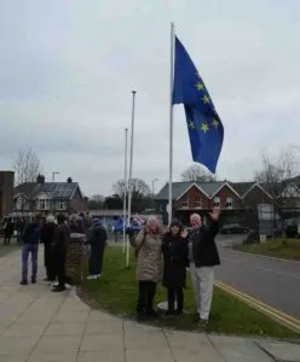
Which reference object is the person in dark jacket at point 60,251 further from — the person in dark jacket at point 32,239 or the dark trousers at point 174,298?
the dark trousers at point 174,298

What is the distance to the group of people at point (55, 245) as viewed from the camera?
1443 cm

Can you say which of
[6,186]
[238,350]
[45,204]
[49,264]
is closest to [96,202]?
[45,204]

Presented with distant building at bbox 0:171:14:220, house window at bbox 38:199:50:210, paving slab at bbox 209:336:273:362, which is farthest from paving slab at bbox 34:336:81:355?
house window at bbox 38:199:50:210

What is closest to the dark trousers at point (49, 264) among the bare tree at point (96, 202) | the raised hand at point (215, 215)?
the raised hand at point (215, 215)

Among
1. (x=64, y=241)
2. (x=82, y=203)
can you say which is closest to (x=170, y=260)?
(x=64, y=241)

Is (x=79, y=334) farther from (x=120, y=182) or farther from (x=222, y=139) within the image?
(x=120, y=182)

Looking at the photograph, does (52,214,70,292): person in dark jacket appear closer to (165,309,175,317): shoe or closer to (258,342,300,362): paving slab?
(165,309,175,317): shoe

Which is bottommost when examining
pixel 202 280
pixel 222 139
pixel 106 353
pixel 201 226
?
pixel 106 353

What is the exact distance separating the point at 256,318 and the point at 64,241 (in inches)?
223

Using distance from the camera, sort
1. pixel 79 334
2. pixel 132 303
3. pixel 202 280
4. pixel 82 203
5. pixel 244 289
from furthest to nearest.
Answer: pixel 82 203, pixel 244 289, pixel 132 303, pixel 202 280, pixel 79 334

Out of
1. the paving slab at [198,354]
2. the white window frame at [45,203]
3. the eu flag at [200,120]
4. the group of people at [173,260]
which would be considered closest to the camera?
the paving slab at [198,354]

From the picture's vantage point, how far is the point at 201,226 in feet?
33.6

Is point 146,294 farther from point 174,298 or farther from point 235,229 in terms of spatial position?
point 235,229

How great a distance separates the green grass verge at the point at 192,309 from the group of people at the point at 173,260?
40cm
